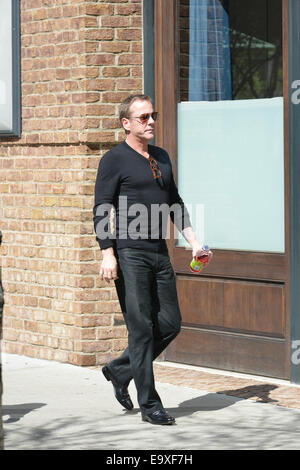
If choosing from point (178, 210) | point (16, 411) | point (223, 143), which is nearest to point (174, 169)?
point (223, 143)

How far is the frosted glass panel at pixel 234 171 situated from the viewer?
8.59 m

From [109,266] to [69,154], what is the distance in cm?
251

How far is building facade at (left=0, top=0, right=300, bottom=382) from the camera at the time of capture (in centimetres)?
862

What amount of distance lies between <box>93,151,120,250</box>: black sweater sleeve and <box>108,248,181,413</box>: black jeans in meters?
0.17

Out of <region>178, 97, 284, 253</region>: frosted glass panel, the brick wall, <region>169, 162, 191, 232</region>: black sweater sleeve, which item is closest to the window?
<region>178, 97, 284, 253</region>: frosted glass panel

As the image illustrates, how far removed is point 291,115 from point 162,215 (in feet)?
5.61

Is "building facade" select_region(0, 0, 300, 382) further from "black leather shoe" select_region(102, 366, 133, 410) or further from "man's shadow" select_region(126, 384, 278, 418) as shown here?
"black leather shoe" select_region(102, 366, 133, 410)

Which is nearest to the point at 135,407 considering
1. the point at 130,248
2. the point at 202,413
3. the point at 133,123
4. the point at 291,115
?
the point at 202,413

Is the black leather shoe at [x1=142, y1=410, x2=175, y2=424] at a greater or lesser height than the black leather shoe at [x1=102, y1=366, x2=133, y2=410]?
lesser

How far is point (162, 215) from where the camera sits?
23.0ft

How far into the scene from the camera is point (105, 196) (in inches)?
271

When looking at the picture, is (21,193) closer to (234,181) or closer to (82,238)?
(82,238)

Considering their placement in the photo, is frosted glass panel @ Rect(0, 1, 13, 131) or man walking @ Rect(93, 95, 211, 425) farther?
frosted glass panel @ Rect(0, 1, 13, 131)

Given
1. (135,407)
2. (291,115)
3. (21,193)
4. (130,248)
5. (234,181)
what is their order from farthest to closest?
(21,193)
(234,181)
(291,115)
(135,407)
(130,248)
